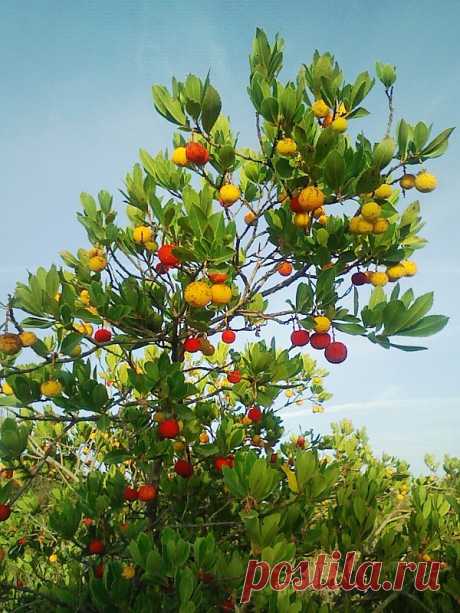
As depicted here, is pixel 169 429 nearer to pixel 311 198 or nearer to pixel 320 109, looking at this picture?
pixel 311 198

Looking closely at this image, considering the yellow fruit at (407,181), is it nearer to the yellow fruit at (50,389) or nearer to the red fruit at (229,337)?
the red fruit at (229,337)

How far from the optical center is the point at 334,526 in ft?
9.76

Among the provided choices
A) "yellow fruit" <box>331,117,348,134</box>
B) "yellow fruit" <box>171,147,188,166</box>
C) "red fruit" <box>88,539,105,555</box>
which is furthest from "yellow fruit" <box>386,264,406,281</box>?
"red fruit" <box>88,539,105,555</box>

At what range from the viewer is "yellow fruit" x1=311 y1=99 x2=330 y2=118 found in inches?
114

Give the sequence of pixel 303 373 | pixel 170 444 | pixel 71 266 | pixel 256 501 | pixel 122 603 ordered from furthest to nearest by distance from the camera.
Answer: pixel 303 373 < pixel 71 266 < pixel 170 444 < pixel 122 603 < pixel 256 501

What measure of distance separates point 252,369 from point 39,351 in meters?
1.22

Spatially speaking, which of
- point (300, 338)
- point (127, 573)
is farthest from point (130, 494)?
point (300, 338)

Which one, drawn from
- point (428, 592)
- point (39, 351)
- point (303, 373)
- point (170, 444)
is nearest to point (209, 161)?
point (39, 351)

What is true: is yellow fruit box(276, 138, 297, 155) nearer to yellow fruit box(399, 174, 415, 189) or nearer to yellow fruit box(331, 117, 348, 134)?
yellow fruit box(331, 117, 348, 134)

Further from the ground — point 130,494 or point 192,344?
point 192,344

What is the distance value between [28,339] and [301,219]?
1603 mm

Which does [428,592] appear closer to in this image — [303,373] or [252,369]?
[252,369]

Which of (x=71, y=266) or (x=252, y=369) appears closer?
(x=252, y=369)

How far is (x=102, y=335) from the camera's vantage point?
3.09 metres
